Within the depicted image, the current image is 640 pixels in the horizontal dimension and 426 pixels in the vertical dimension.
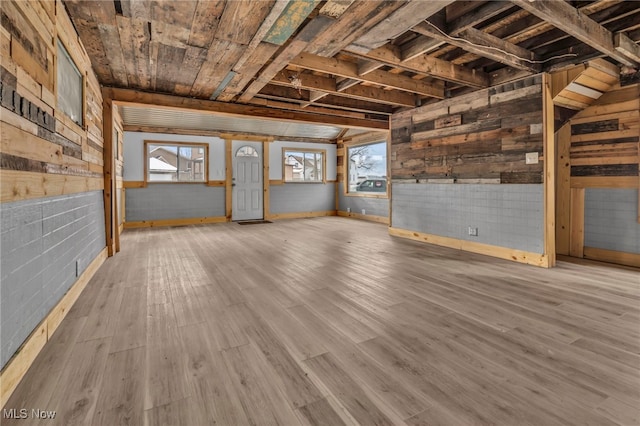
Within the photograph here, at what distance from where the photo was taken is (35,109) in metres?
1.84

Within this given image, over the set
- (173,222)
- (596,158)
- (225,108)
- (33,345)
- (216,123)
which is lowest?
(33,345)

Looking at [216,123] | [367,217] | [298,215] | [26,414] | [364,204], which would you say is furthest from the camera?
[298,215]

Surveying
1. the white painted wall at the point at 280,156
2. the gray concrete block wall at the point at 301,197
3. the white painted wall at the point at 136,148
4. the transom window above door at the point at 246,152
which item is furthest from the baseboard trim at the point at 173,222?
the white painted wall at the point at 280,156

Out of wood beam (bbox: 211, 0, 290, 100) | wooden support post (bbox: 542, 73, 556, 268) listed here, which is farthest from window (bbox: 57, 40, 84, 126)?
wooden support post (bbox: 542, 73, 556, 268)

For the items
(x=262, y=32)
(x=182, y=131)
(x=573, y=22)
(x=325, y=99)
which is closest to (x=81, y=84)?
(x=262, y=32)

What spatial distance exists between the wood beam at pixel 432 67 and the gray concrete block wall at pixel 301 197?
560 centimetres

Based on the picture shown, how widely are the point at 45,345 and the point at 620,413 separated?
2.96 metres

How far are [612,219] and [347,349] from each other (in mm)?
3983

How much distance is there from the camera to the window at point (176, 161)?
734cm

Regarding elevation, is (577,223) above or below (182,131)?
below

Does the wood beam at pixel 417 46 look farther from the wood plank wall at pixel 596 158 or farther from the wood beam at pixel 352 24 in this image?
the wood plank wall at pixel 596 158

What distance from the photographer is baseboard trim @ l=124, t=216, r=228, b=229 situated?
706 cm

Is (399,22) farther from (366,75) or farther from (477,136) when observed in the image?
(477,136)

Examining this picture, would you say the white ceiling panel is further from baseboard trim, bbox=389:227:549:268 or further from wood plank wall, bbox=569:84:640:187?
wood plank wall, bbox=569:84:640:187
